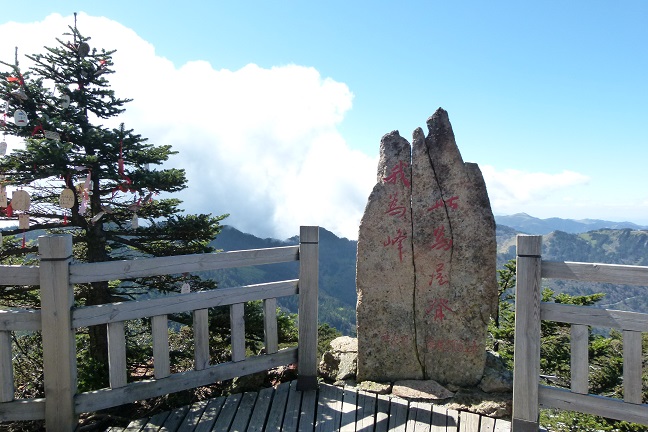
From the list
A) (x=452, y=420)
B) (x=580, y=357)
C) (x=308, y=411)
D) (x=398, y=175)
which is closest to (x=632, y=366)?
(x=580, y=357)

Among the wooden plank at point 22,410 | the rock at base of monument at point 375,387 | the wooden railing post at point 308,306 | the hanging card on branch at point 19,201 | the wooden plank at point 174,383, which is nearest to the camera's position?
the wooden plank at point 22,410

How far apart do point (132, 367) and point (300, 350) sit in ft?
11.3

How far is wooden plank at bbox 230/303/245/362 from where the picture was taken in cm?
405

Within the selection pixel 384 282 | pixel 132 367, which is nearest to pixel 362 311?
pixel 384 282

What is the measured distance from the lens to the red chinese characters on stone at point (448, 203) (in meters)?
5.02

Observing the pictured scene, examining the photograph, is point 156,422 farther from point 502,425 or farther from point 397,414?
point 502,425

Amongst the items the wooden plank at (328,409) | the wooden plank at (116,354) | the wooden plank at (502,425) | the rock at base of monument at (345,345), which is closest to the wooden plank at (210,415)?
the wooden plank at (116,354)

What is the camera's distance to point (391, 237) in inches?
201

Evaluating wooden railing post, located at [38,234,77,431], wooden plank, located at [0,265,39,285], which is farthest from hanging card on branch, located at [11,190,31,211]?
wooden railing post, located at [38,234,77,431]

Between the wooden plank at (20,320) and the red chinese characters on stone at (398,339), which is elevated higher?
the wooden plank at (20,320)

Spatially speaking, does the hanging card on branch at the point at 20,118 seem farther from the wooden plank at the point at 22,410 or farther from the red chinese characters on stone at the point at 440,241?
the red chinese characters on stone at the point at 440,241

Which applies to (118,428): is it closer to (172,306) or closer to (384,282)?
(172,306)

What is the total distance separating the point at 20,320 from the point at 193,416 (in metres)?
1.73

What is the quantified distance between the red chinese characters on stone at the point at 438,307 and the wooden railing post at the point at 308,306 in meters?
1.48
